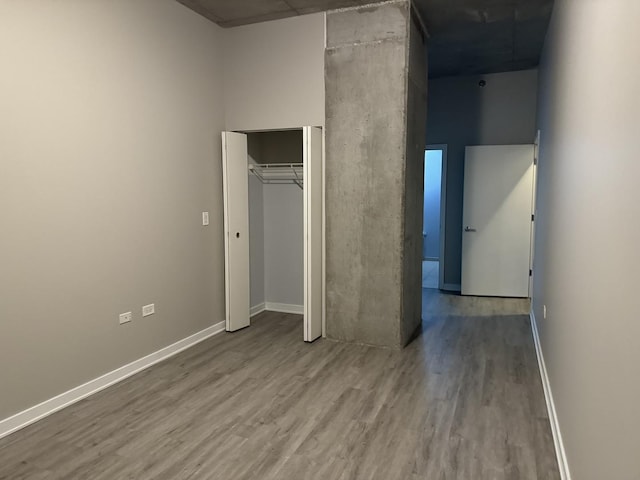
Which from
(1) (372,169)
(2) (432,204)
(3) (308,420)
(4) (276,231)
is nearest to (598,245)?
(3) (308,420)

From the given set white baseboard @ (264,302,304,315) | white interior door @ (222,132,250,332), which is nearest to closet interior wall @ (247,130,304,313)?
white baseboard @ (264,302,304,315)

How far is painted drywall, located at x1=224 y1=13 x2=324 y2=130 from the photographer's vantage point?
4289 mm

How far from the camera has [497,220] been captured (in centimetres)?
618

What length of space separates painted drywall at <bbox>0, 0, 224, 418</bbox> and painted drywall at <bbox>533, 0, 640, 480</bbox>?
2.98 m

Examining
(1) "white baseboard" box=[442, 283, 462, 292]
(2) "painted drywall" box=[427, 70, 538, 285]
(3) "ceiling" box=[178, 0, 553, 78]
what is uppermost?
(3) "ceiling" box=[178, 0, 553, 78]

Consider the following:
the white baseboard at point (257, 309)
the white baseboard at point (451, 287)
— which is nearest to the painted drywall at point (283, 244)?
the white baseboard at point (257, 309)

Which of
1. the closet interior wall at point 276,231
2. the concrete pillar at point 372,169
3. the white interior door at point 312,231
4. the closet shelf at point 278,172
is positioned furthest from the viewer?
the closet interior wall at point 276,231

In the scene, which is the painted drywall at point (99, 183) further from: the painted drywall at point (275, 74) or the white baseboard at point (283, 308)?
the white baseboard at point (283, 308)

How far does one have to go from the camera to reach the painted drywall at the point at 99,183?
2.78 m

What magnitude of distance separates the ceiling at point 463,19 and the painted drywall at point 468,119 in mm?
698

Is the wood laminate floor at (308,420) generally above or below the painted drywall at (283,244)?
below

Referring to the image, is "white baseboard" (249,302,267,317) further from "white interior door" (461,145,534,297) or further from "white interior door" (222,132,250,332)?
"white interior door" (461,145,534,297)

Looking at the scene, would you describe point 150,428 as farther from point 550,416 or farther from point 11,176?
point 550,416

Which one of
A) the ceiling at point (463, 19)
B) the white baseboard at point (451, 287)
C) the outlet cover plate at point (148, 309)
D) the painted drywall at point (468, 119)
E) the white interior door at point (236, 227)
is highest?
the ceiling at point (463, 19)
